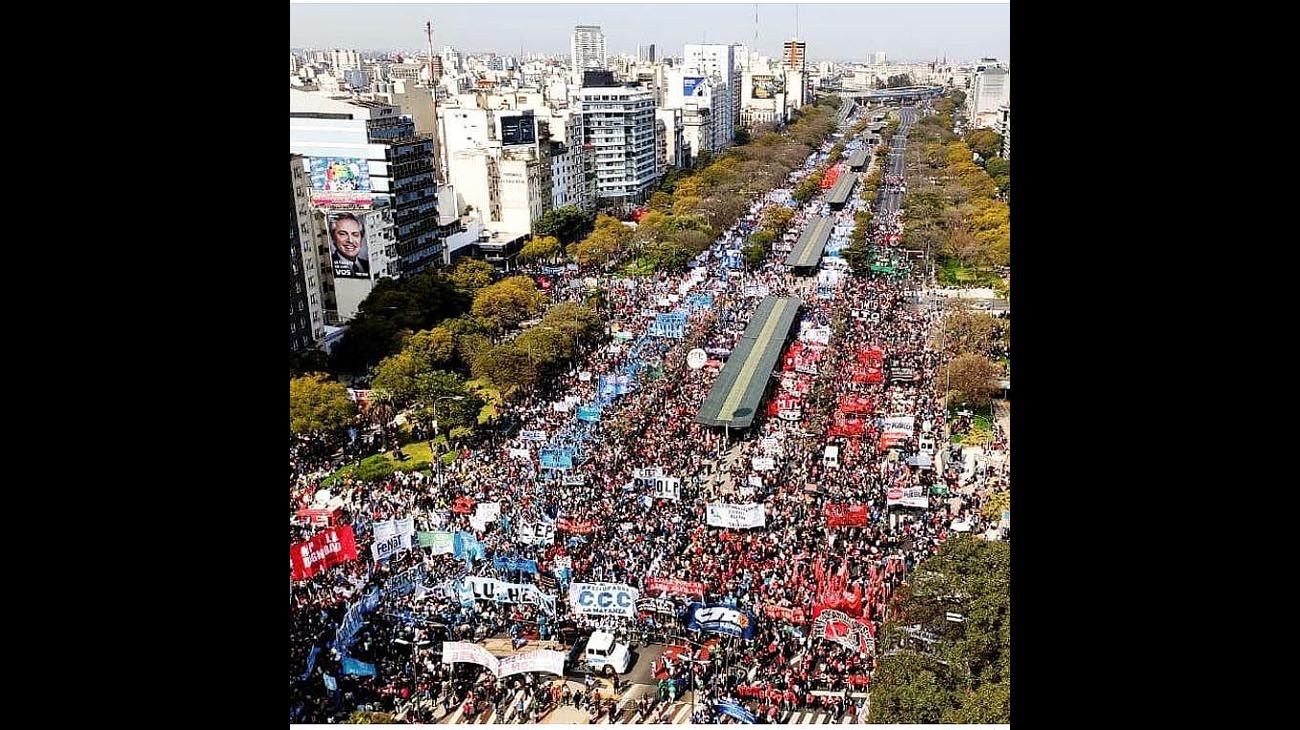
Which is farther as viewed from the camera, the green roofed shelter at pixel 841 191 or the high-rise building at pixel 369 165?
the green roofed shelter at pixel 841 191

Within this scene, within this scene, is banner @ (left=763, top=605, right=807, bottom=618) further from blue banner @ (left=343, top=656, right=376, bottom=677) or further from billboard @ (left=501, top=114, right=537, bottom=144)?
billboard @ (left=501, top=114, right=537, bottom=144)

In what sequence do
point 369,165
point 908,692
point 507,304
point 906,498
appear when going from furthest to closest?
point 369,165 → point 507,304 → point 906,498 → point 908,692

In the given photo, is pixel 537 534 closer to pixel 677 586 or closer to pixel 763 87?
pixel 677 586

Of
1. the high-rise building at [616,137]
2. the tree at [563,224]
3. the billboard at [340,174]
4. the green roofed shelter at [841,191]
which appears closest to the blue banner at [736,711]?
A: the billboard at [340,174]

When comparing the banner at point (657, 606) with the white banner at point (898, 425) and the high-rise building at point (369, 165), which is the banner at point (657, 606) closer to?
the white banner at point (898, 425)

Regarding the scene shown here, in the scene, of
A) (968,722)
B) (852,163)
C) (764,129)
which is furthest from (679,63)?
(968,722)

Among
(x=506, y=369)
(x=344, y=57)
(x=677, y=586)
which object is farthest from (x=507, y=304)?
(x=344, y=57)

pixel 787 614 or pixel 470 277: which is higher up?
pixel 470 277
